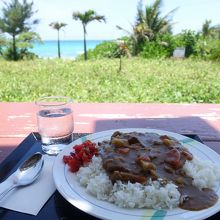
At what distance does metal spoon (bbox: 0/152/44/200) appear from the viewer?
761mm

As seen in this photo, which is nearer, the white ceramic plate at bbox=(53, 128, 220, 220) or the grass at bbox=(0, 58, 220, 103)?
the white ceramic plate at bbox=(53, 128, 220, 220)

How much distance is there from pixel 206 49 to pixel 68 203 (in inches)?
343

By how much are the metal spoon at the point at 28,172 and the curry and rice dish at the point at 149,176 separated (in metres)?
0.12

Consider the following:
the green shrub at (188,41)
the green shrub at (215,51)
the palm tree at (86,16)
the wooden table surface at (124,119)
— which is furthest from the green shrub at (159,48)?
the wooden table surface at (124,119)

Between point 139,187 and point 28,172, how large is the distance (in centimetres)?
31

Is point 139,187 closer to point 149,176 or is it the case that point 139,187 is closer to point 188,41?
point 149,176

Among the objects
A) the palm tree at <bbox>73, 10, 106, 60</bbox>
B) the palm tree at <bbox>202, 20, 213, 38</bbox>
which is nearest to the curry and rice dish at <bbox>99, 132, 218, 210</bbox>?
the palm tree at <bbox>73, 10, 106, 60</bbox>

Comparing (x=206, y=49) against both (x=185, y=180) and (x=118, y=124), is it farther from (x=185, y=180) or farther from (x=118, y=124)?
(x=185, y=180)

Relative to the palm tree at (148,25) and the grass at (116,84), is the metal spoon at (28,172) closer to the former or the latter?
the grass at (116,84)

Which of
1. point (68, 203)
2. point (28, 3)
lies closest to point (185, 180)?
point (68, 203)

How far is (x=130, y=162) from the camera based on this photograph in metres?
0.78

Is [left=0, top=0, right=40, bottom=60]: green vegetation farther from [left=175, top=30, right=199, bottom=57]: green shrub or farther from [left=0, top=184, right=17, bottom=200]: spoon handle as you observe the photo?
[left=0, top=184, right=17, bottom=200]: spoon handle

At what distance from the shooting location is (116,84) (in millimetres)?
4469

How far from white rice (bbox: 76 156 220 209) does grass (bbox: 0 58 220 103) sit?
2708mm
